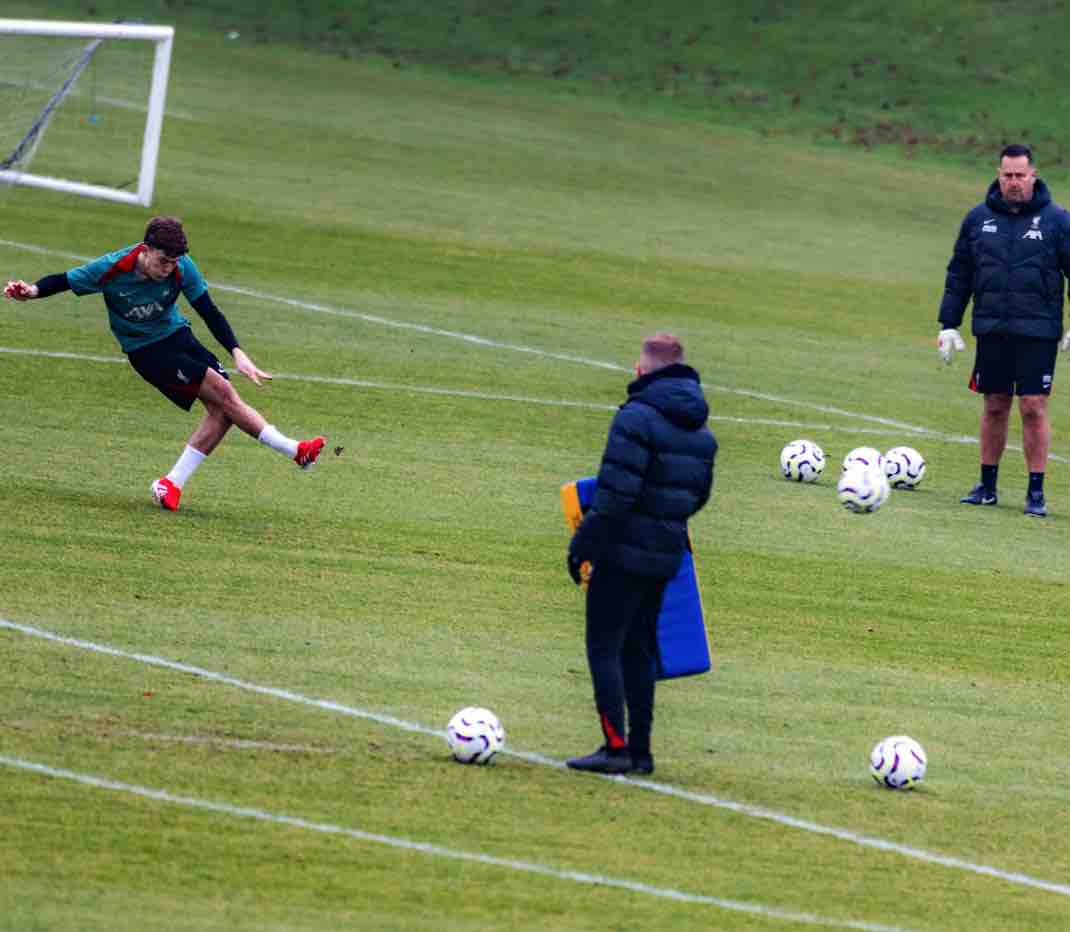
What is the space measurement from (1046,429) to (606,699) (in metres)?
8.73

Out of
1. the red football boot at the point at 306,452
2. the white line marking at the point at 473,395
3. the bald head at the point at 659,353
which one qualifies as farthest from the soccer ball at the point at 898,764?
the white line marking at the point at 473,395

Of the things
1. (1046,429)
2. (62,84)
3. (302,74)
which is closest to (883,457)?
(1046,429)

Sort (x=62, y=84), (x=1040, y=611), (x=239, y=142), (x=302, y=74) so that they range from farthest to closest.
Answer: (x=302, y=74) → (x=239, y=142) → (x=62, y=84) → (x=1040, y=611)

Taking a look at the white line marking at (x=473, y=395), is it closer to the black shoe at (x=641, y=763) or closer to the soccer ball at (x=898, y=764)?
the soccer ball at (x=898, y=764)

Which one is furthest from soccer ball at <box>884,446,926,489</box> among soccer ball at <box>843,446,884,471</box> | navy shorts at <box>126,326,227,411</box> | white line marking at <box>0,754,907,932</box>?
white line marking at <box>0,754,907,932</box>

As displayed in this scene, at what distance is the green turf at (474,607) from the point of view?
9.40 meters

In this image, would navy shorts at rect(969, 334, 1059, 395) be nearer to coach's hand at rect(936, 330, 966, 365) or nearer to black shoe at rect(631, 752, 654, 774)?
coach's hand at rect(936, 330, 966, 365)

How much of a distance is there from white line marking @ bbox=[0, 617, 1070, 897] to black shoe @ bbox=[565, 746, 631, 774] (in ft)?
0.17

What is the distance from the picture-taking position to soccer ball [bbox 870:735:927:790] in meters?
11.0

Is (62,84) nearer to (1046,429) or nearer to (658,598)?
(1046,429)

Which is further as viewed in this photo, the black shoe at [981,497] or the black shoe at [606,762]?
the black shoe at [981,497]

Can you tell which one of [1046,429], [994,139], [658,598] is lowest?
[994,139]

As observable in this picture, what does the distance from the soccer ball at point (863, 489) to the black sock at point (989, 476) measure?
302 centimetres

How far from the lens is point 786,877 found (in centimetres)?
962
